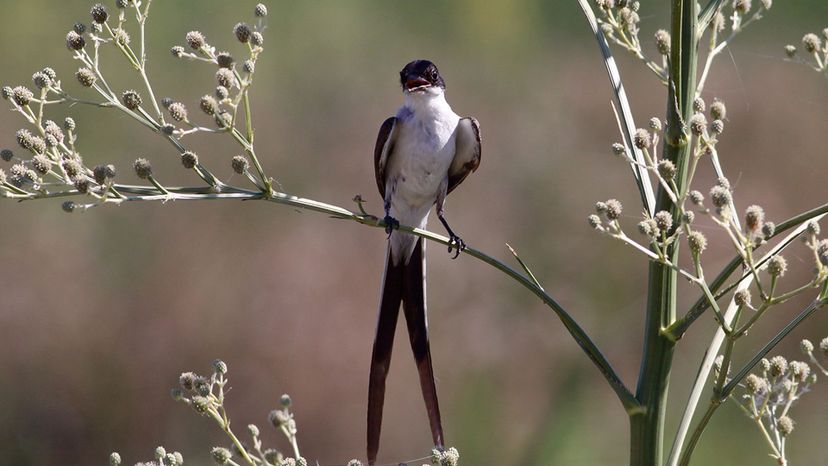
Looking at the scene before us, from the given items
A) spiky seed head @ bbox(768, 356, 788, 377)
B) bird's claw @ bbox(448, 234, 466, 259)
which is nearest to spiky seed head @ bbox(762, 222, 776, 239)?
spiky seed head @ bbox(768, 356, 788, 377)

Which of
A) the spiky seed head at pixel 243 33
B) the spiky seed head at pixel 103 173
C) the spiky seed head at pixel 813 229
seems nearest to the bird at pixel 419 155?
the spiky seed head at pixel 243 33

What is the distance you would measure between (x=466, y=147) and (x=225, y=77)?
1435 mm

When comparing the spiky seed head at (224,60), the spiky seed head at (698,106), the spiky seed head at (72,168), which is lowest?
the spiky seed head at (698,106)

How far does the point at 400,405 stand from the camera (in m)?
4.79

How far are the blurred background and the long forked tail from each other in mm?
1699

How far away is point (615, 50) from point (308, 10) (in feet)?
5.91

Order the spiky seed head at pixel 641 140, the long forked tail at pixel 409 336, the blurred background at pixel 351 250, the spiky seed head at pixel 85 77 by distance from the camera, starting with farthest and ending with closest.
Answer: the blurred background at pixel 351 250 < the long forked tail at pixel 409 336 < the spiky seed head at pixel 85 77 < the spiky seed head at pixel 641 140

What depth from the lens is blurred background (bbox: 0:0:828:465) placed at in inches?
179

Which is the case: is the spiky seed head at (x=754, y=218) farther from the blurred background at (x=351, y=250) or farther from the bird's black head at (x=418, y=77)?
the blurred background at (x=351, y=250)

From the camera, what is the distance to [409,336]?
2248mm

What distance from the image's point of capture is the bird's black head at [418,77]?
273cm

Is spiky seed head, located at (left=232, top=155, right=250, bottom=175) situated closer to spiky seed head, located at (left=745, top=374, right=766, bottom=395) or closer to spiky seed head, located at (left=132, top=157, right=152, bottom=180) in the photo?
spiky seed head, located at (left=132, top=157, right=152, bottom=180)

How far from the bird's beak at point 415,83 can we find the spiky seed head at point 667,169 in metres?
1.42

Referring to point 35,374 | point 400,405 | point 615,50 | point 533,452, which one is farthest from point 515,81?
point 35,374
